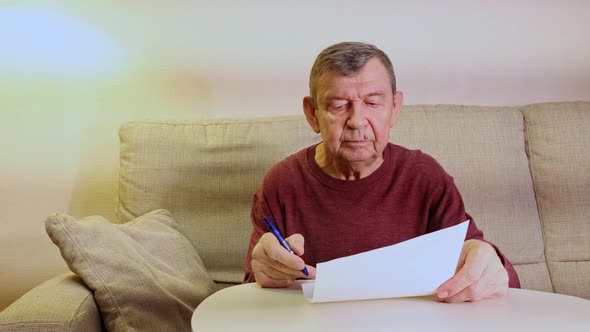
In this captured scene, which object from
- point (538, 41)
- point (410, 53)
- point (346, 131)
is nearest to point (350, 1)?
point (410, 53)

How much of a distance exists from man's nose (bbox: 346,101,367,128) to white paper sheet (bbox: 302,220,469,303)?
43cm

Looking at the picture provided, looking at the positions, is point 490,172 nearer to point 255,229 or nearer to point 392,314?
point 255,229

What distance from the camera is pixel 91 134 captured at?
270 cm

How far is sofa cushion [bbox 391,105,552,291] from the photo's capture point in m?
2.39

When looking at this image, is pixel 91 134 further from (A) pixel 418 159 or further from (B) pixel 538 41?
(B) pixel 538 41

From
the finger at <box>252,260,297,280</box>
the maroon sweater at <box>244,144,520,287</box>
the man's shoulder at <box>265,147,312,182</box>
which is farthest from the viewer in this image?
the man's shoulder at <box>265,147,312,182</box>

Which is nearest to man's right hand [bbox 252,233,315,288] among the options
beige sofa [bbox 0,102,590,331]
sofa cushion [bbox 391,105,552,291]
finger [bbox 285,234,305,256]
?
finger [bbox 285,234,305,256]

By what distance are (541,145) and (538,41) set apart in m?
0.48

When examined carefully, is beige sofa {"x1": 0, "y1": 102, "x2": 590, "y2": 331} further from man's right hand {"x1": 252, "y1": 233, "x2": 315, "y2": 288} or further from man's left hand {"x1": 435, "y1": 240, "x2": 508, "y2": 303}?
man's left hand {"x1": 435, "y1": 240, "x2": 508, "y2": 303}

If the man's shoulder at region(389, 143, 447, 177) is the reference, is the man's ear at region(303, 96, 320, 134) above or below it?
above

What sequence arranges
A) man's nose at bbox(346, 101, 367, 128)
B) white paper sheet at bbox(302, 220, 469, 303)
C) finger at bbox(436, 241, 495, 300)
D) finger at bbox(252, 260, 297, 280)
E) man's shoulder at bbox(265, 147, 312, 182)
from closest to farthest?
white paper sheet at bbox(302, 220, 469, 303), finger at bbox(436, 241, 495, 300), finger at bbox(252, 260, 297, 280), man's nose at bbox(346, 101, 367, 128), man's shoulder at bbox(265, 147, 312, 182)

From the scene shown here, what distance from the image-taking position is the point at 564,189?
A: 7.96 ft

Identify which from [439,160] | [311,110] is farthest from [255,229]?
[439,160]

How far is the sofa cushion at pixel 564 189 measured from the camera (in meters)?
2.39
